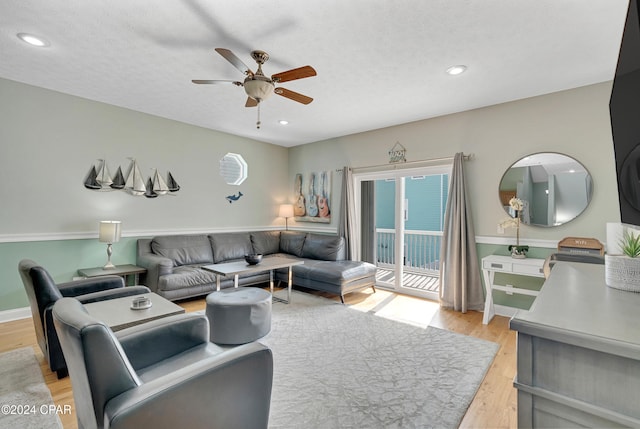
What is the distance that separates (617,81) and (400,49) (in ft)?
5.21

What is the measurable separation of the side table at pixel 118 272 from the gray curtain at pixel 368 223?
351 centimetres

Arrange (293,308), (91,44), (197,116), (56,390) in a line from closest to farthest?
1. (56,390)
2. (91,44)
3. (293,308)
4. (197,116)

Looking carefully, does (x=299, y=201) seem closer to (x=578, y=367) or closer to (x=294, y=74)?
(x=294, y=74)

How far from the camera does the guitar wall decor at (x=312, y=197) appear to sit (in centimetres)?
555

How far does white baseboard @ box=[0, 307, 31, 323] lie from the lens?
127 inches

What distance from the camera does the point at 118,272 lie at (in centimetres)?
353

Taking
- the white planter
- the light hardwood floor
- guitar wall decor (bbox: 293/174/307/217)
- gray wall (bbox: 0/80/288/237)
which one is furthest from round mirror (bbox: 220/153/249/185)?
the white planter

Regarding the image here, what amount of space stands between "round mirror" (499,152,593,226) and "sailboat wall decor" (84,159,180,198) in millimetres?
4686

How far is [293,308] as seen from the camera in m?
3.79

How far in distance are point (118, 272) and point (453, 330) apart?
400cm

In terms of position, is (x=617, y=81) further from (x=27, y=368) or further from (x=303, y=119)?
(x=27, y=368)

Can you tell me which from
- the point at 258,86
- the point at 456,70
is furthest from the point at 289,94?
the point at 456,70

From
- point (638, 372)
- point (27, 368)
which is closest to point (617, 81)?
point (638, 372)

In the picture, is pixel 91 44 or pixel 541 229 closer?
pixel 91 44
